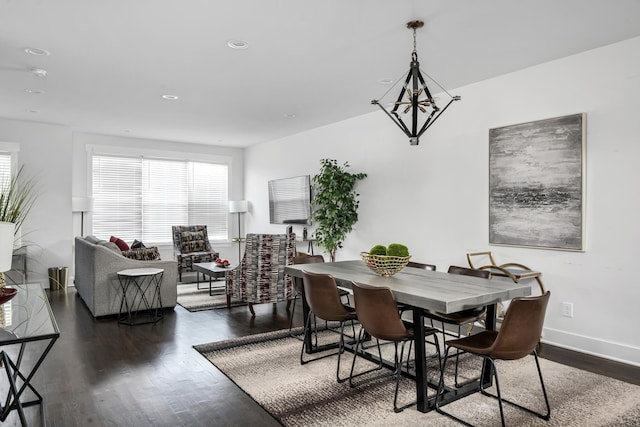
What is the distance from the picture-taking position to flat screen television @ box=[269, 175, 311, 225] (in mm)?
7176

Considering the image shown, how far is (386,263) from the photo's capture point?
308 cm

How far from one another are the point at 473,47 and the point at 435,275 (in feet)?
6.37

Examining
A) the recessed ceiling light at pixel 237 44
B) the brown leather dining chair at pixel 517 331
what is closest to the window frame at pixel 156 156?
the recessed ceiling light at pixel 237 44

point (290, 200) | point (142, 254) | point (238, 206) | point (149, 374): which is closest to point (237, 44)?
point (149, 374)

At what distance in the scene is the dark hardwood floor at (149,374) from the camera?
8.32 feet

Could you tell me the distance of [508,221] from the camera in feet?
13.9

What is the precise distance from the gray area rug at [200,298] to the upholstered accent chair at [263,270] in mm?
631

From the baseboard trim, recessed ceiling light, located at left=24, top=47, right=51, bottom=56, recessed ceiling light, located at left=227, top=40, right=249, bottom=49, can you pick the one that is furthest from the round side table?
the baseboard trim

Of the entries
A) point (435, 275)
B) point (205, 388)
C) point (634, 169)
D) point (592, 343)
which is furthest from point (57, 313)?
point (634, 169)

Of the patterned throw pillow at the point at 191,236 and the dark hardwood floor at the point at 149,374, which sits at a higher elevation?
the patterned throw pillow at the point at 191,236

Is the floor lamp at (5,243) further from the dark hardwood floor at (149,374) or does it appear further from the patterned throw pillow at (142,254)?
the patterned throw pillow at (142,254)

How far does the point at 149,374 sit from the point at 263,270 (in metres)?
1.99

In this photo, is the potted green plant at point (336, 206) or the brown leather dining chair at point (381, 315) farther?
the potted green plant at point (336, 206)

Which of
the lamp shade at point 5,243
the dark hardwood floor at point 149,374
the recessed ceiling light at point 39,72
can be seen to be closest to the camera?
the lamp shade at point 5,243
